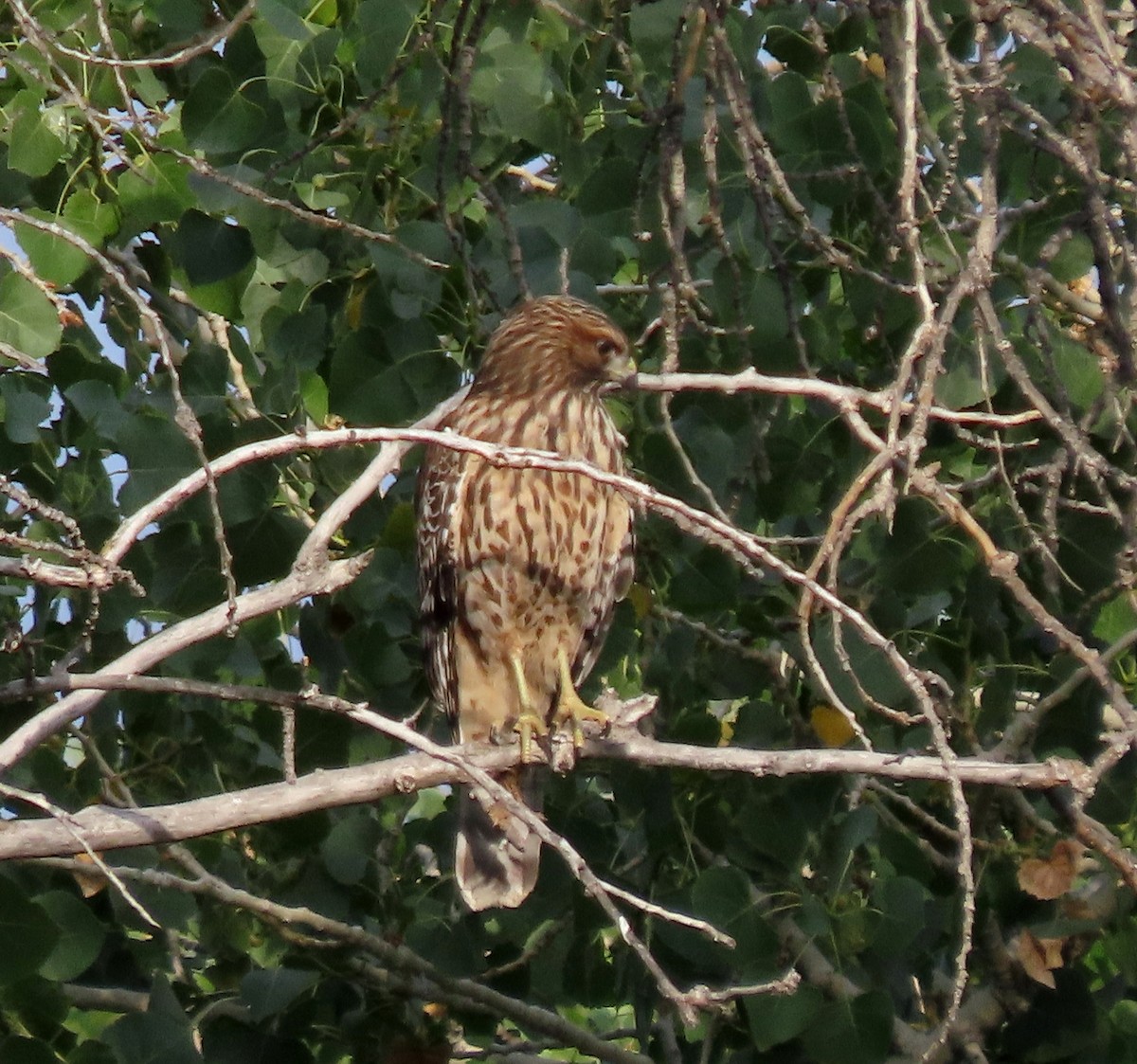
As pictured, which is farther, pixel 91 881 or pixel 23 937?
pixel 91 881

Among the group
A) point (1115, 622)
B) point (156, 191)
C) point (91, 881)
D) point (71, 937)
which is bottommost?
point (91, 881)

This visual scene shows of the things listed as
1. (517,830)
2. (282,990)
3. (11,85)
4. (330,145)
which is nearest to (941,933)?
(517,830)

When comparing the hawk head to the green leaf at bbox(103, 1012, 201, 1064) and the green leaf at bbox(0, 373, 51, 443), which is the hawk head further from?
the green leaf at bbox(103, 1012, 201, 1064)

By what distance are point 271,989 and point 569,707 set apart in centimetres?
84

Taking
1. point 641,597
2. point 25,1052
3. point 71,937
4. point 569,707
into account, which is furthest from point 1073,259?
point 25,1052

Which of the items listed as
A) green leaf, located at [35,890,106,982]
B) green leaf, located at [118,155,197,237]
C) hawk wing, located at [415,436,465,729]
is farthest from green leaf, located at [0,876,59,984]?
green leaf, located at [118,155,197,237]

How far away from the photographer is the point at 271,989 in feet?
11.0

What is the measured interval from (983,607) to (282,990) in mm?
1413

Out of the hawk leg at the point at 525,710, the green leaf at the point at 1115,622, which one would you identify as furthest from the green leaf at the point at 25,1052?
the green leaf at the point at 1115,622

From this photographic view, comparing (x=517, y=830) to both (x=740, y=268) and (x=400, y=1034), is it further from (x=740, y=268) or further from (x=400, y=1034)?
(x=740, y=268)

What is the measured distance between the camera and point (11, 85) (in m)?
3.64

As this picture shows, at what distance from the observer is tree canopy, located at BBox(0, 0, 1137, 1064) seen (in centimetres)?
310

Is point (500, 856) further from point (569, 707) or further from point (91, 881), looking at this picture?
point (91, 881)

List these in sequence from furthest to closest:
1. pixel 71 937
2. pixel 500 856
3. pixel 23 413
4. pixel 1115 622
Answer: pixel 500 856, pixel 23 413, pixel 71 937, pixel 1115 622
